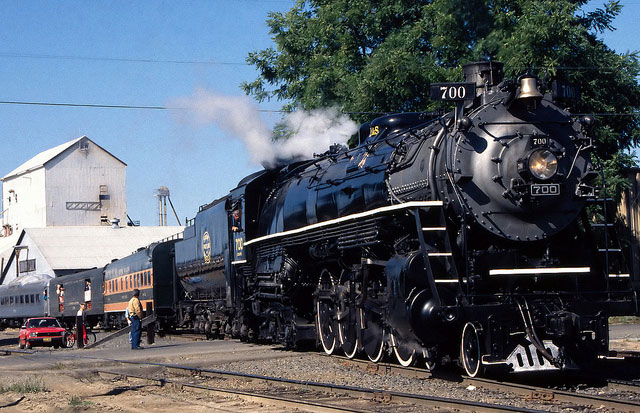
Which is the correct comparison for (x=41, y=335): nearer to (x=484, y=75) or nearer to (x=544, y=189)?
(x=484, y=75)

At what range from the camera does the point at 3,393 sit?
12.0 m

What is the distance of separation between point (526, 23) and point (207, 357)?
1465cm

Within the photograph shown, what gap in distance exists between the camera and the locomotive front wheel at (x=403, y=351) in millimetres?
11759

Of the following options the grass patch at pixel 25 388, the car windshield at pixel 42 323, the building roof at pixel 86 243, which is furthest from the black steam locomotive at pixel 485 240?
the building roof at pixel 86 243

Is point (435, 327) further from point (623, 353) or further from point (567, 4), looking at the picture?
point (567, 4)

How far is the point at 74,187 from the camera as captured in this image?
77250 mm

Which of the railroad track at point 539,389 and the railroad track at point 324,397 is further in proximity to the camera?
the railroad track at point 324,397

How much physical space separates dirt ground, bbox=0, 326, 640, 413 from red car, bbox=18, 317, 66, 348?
28.2 ft

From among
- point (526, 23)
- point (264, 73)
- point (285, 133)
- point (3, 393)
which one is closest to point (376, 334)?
point (3, 393)

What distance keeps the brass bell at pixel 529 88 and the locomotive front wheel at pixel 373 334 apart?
3924 millimetres

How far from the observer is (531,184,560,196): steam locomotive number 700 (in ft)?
35.6

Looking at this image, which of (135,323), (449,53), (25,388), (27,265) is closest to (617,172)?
(449,53)

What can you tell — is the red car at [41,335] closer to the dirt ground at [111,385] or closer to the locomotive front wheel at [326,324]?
the dirt ground at [111,385]

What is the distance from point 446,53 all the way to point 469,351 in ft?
60.0
